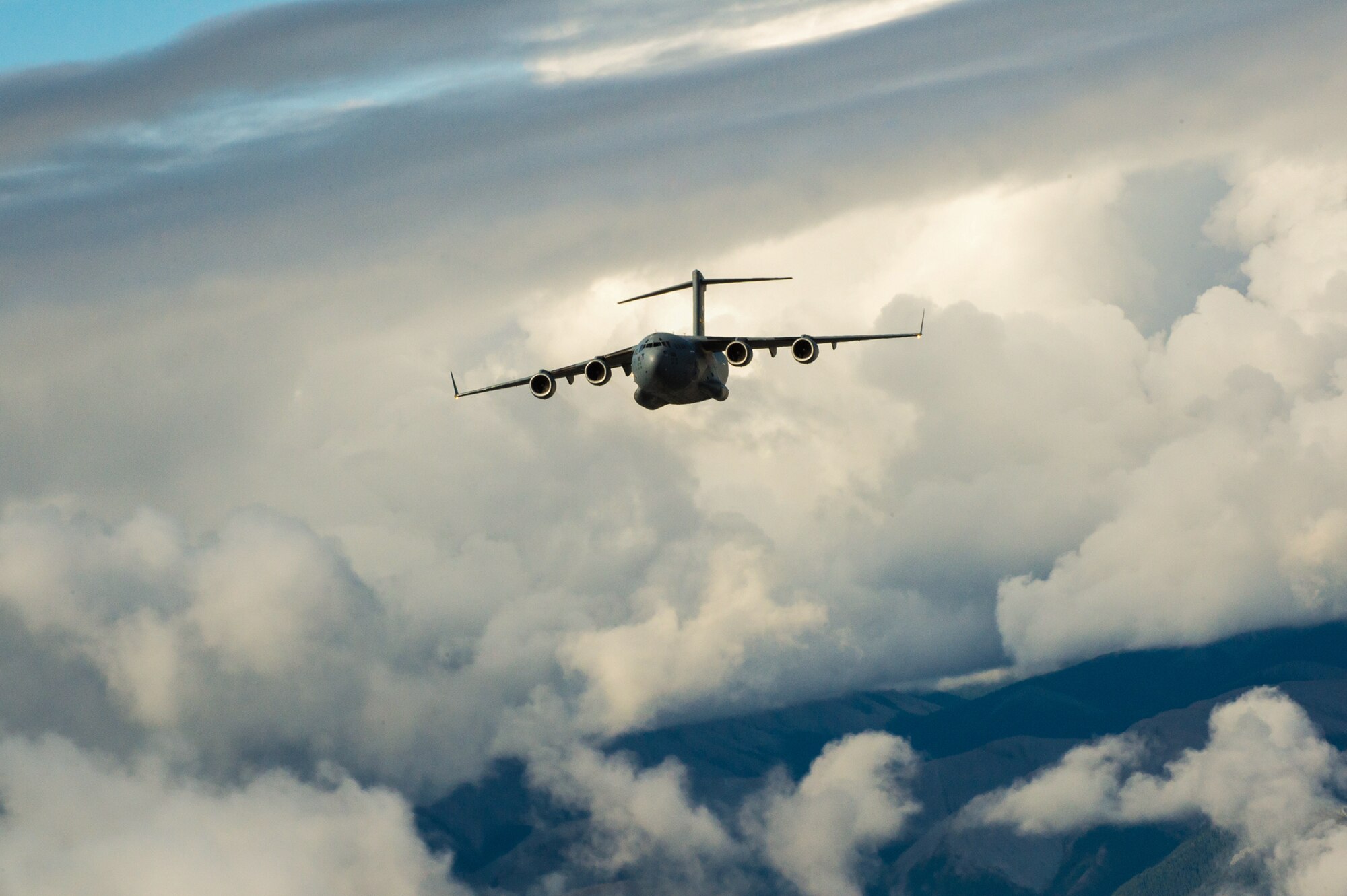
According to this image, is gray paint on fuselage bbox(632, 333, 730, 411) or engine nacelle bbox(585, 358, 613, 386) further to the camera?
engine nacelle bbox(585, 358, 613, 386)

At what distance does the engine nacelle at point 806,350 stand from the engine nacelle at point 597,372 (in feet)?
30.1

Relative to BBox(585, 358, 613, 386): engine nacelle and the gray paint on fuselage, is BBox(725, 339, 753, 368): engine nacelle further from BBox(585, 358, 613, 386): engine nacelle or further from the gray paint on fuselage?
BBox(585, 358, 613, 386): engine nacelle

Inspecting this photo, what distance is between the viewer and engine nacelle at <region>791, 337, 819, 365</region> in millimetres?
66688

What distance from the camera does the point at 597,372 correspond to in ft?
225

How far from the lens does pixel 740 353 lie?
68625mm

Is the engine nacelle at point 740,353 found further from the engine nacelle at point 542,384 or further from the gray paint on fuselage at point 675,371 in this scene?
the engine nacelle at point 542,384

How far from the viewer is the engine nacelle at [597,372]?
225ft

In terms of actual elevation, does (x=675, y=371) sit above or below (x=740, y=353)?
below

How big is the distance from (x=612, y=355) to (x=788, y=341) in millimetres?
8610

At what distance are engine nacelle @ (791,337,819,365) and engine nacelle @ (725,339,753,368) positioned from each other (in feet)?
7.34

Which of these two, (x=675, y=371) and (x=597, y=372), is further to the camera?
(x=597, y=372)

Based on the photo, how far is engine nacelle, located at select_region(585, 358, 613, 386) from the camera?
68.4 metres

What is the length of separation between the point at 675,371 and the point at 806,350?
21.8ft

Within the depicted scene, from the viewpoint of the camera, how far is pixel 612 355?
227ft
